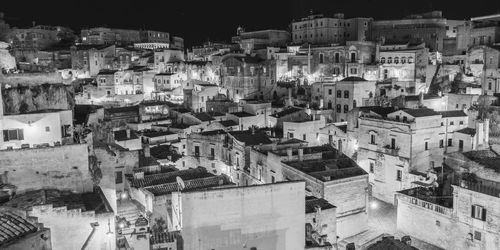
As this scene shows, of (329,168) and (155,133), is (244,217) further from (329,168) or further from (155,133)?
(155,133)

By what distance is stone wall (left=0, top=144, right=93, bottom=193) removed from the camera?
58.8ft

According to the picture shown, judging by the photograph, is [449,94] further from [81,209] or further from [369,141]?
[81,209]

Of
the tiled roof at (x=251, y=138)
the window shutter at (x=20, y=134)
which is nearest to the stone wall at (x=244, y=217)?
the window shutter at (x=20, y=134)

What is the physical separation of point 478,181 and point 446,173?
16.9ft

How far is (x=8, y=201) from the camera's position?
54.9 ft

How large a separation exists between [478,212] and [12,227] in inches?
777

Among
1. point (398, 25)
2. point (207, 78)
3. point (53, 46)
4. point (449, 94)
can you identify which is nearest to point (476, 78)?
point (449, 94)

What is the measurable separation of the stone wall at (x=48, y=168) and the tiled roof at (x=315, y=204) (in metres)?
9.96

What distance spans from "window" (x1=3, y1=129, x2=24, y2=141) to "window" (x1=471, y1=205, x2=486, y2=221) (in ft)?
68.9

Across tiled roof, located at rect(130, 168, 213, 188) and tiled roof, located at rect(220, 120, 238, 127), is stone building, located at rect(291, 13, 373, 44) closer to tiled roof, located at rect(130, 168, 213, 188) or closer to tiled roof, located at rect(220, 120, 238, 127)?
tiled roof, located at rect(220, 120, 238, 127)

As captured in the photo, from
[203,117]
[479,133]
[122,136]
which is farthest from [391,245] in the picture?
[203,117]

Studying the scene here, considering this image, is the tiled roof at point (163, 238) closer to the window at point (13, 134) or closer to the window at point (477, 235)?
the window at point (13, 134)

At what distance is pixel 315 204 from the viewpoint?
74.7 feet

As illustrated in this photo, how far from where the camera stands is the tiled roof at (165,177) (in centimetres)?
2389
